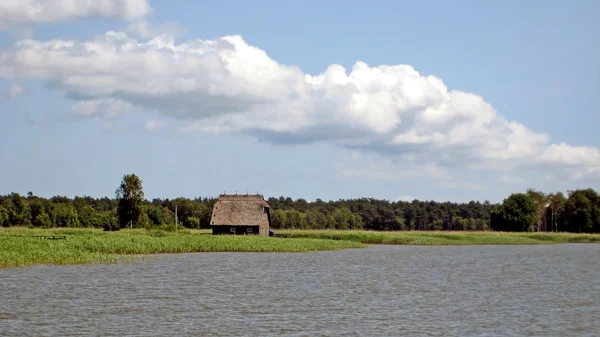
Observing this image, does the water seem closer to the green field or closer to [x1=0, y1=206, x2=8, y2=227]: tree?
the green field

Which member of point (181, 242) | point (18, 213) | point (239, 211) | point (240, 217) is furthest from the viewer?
point (18, 213)

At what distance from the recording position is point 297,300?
2733 centimetres

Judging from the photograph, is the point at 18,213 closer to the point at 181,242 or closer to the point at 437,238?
the point at 181,242

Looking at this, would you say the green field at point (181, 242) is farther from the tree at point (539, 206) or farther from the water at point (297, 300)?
the tree at point (539, 206)

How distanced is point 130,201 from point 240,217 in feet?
57.3

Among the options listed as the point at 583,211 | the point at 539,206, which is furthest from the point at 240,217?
the point at 539,206

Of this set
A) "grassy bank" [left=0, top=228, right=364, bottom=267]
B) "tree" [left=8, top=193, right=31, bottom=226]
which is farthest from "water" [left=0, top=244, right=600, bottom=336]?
"tree" [left=8, top=193, right=31, bottom=226]

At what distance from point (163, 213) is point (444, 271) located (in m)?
85.8

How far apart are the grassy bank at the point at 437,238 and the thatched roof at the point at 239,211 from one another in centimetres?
438

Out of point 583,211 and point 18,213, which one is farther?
point 583,211

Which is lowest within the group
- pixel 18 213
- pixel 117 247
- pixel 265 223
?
pixel 117 247

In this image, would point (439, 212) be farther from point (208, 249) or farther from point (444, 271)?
point (444, 271)

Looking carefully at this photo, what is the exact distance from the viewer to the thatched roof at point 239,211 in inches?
3012

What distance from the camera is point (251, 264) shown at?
4509cm
